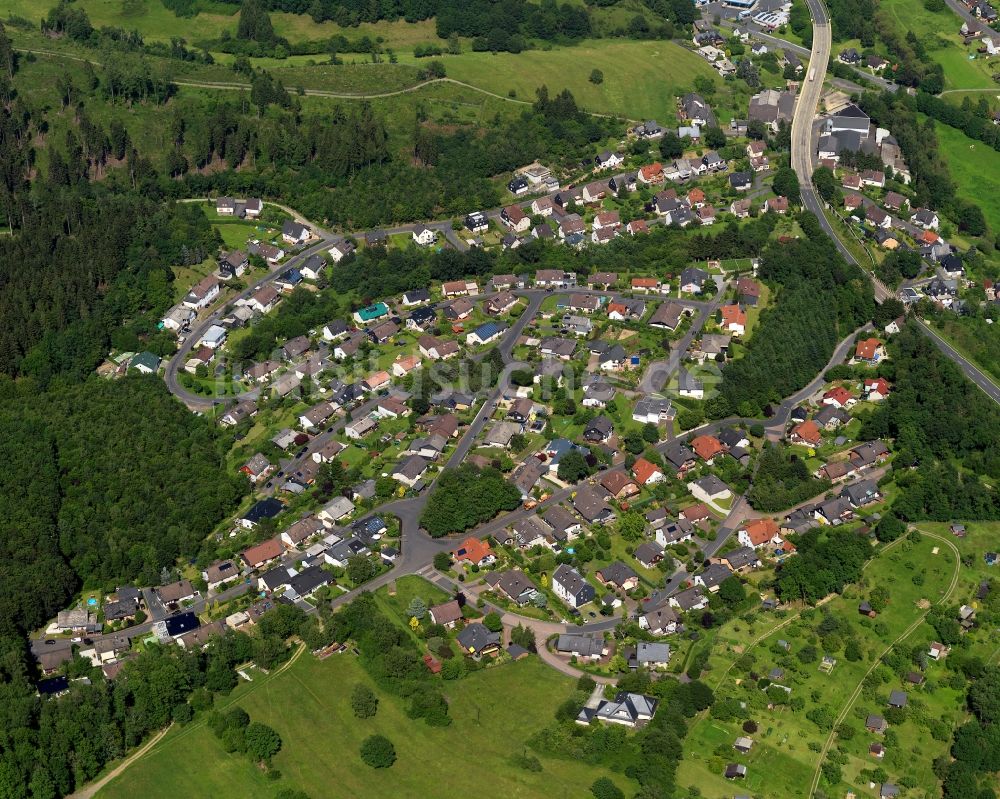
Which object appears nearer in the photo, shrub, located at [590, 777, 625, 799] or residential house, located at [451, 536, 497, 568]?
shrub, located at [590, 777, 625, 799]

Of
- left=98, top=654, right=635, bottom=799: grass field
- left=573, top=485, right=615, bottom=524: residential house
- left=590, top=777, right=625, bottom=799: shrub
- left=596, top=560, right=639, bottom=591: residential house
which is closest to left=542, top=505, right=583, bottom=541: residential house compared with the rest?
left=573, top=485, right=615, bottom=524: residential house

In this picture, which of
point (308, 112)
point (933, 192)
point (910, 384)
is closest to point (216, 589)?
point (910, 384)

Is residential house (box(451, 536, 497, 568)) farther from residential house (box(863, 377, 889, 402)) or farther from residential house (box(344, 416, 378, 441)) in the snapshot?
residential house (box(863, 377, 889, 402))

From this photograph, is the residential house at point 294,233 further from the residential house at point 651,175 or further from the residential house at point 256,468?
the residential house at point 651,175

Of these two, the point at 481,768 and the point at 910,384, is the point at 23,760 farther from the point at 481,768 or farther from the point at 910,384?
the point at 910,384

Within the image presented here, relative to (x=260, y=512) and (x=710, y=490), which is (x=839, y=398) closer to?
(x=710, y=490)

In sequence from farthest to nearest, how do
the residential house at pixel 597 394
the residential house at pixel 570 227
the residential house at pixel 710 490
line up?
the residential house at pixel 570 227 < the residential house at pixel 597 394 < the residential house at pixel 710 490

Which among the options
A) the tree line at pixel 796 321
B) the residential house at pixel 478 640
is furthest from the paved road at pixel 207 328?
the tree line at pixel 796 321
